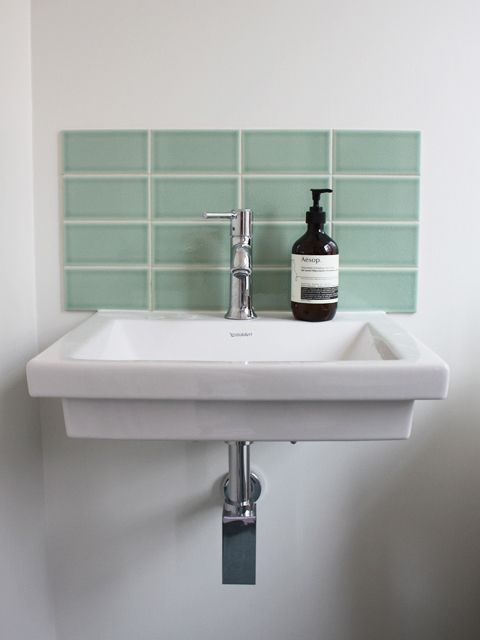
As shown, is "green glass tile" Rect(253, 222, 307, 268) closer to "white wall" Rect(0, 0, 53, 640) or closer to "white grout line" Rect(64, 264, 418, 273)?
"white grout line" Rect(64, 264, 418, 273)

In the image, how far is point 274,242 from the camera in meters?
1.30

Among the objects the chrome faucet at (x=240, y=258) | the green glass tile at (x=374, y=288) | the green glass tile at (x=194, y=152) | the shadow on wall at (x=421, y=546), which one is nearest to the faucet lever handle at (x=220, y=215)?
the chrome faucet at (x=240, y=258)

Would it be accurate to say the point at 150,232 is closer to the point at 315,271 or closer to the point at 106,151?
the point at 106,151

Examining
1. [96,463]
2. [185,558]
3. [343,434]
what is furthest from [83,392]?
[185,558]

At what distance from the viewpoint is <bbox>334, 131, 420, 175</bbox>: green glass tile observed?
4.20 feet

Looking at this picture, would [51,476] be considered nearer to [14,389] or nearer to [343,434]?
[14,389]

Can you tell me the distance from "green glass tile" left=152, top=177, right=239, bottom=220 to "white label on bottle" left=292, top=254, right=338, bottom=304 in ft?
0.58

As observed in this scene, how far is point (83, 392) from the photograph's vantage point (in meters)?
0.92

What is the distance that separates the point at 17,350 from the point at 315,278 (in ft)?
1.68

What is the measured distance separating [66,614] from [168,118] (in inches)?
36.2

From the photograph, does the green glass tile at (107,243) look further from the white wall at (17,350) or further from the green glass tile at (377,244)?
the green glass tile at (377,244)

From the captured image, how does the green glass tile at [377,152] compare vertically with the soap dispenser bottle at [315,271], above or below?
above

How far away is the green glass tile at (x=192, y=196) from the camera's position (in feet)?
4.24

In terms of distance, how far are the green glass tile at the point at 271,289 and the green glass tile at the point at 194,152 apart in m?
0.19
